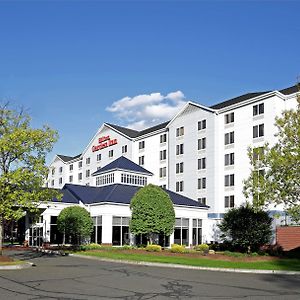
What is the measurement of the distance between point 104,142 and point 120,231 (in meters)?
36.4

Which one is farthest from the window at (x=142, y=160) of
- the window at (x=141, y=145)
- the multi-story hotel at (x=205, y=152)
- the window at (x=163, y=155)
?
the window at (x=163, y=155)

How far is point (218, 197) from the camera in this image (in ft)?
182

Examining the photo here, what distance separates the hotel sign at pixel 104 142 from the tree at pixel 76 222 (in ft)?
110

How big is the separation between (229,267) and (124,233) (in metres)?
19.3

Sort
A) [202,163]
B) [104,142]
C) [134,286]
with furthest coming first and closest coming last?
[104,142]
[202,163]
[134,286]

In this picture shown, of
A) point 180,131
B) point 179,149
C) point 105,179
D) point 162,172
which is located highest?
point 180,131

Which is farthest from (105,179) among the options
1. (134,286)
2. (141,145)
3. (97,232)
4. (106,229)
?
(134,286)

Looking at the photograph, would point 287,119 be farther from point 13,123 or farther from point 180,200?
point 180,200

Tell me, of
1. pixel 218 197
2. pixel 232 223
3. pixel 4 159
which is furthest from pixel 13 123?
pixel 218 197

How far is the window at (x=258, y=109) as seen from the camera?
51750 millimetres

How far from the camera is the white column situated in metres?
41.6

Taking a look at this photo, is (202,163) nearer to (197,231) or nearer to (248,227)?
(197,231)

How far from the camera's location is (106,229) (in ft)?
137

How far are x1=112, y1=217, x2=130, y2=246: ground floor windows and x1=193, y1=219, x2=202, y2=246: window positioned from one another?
787 centimetres
